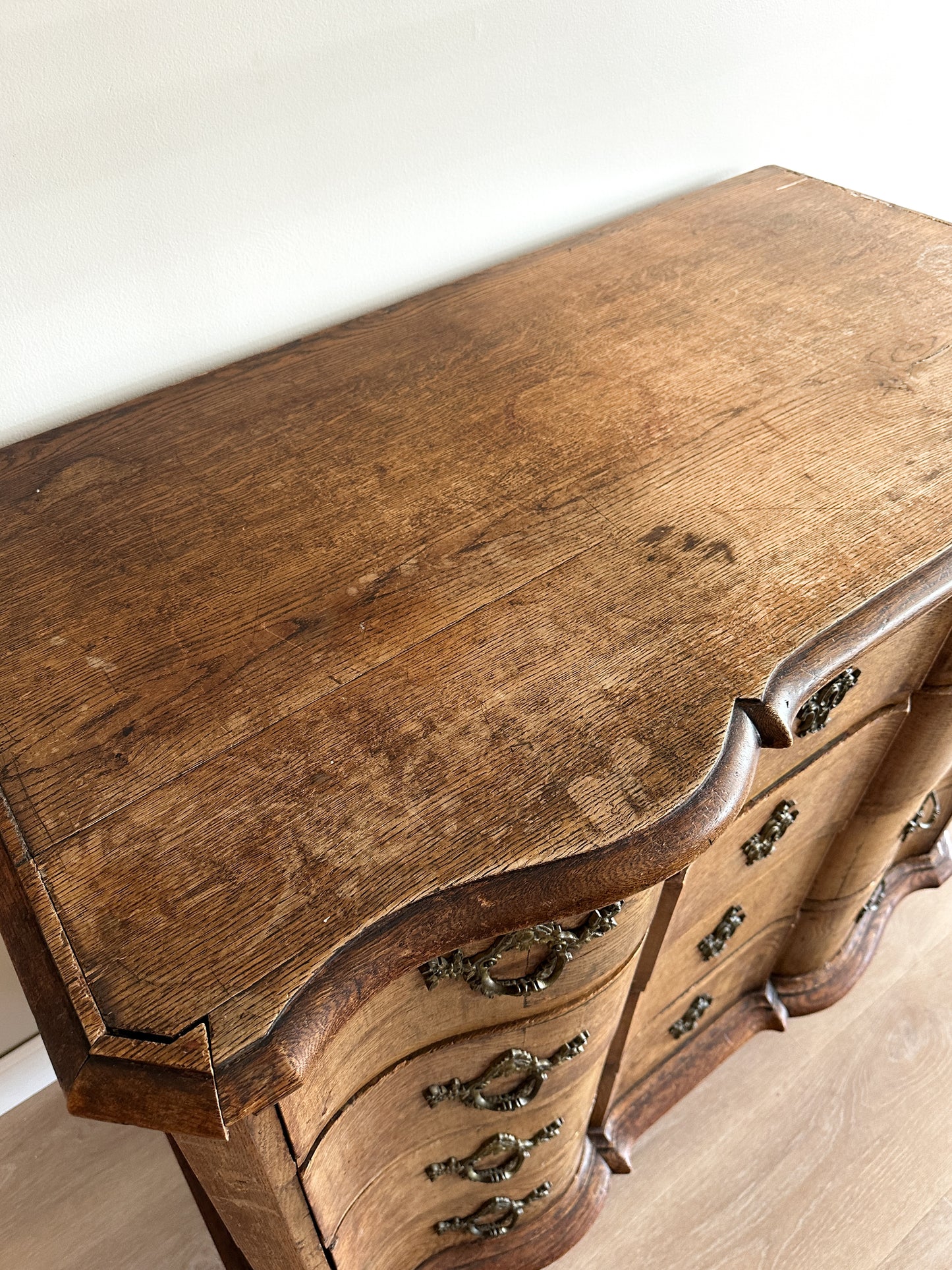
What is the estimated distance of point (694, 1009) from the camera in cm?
117

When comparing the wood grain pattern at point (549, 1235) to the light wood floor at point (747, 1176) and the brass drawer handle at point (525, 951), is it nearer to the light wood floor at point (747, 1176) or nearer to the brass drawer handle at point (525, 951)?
the light wood floor at point (747, 1176)

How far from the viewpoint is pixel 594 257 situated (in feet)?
3.44

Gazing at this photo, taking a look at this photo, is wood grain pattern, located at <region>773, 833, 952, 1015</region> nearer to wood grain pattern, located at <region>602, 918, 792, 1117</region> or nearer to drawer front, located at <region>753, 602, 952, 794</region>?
wood grain pattern, located at <region>602, 918, 792, 1117</region>

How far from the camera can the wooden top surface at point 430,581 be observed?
1.80 ft

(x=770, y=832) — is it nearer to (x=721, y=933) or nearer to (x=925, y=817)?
(x=721, y=933)

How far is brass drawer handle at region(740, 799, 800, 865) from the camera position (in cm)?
91

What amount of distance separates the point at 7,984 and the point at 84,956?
83cm

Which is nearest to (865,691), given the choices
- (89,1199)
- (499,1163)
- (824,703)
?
(824,703)

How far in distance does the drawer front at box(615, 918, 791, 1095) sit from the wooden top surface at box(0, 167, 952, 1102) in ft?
1.76

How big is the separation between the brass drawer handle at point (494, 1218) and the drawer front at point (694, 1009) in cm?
16

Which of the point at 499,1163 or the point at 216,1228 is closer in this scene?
the point at 499,1163

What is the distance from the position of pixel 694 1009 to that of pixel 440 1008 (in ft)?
1.97

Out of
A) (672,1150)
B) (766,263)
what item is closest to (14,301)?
(766,263)

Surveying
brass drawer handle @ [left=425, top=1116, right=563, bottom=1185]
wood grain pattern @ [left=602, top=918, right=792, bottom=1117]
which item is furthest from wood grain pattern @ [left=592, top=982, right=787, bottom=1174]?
brass drawer handle @ [left=425, top=1116, right=563, bottom=1185]
